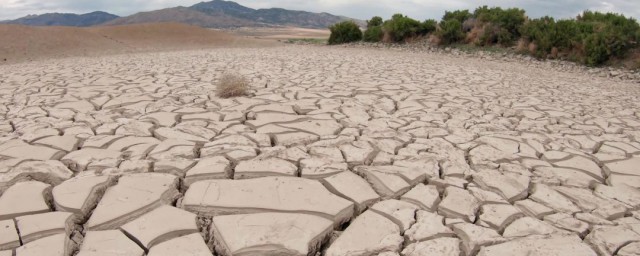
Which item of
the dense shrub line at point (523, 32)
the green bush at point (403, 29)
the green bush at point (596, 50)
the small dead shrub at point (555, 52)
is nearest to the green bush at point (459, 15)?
the dense shrub line at point (523, 32)

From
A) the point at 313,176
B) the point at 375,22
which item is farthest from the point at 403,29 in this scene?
the point at 313,176

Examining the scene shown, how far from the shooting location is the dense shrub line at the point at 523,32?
828 centimetres

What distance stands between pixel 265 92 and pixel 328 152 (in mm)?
2079

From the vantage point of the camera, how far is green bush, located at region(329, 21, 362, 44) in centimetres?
1541

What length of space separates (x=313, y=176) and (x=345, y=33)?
13.7 m

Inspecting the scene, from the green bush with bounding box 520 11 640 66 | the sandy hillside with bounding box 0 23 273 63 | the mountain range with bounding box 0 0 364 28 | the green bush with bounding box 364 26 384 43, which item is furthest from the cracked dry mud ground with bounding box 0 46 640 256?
the mountain range with bounding box 0 0 364 28

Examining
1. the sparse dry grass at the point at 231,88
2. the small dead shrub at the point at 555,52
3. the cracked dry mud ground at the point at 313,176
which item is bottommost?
the cracked dry mud ground at the point at 313,176

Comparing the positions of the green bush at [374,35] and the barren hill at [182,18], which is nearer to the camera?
the green bush at [374,35]

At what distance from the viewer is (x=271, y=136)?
2947 mm

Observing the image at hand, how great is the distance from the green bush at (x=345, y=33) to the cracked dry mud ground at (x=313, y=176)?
11.4 m

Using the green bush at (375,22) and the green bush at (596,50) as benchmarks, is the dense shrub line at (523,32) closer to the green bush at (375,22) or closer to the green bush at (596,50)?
the green bush at (596,50)

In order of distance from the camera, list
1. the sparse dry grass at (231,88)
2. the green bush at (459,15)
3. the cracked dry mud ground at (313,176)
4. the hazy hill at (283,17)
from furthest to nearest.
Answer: the hazy hill at (283,17)
the green bush at (459,15)
the sparse dry grass at (231,88)
the cracked dry mud ground at (313,176)

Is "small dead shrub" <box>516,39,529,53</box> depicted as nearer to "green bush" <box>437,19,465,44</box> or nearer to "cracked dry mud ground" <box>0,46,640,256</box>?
"green bush" <box>437,19,465,44</box>

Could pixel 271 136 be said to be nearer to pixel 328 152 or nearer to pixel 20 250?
pixel 328 152
